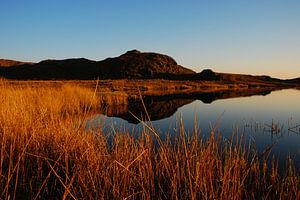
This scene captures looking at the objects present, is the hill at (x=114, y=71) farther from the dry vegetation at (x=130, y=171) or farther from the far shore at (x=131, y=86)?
the dry vegetation at (x=130, y=171)

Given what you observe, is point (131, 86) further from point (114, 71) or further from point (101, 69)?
point (101, 69)

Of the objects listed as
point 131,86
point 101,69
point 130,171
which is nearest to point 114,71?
point 101,69

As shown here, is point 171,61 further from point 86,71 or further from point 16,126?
point 16,126

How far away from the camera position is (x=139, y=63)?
108m

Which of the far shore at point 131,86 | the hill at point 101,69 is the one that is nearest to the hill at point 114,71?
the hill at point 101,69

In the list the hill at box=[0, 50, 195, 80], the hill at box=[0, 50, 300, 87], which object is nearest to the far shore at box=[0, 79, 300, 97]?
the hill at box=[0, 50, 300, 87]

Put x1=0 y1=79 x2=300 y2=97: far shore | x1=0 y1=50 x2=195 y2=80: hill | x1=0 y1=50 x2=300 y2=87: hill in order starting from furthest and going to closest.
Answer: x1=0 y1=50 x2=195 y2=80: hill < x1=0 y1=50 x2=300 y2=87: hill < x1=0 y1=79 x2=300 y2=97: far shore

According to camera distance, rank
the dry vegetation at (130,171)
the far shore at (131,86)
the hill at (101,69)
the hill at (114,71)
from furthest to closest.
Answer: the hill at (101,69) → the hill at (114,71) → the far shore at (131,86) → the dry vegetation at (130,171)

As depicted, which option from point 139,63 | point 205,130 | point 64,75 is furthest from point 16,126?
point 139,63

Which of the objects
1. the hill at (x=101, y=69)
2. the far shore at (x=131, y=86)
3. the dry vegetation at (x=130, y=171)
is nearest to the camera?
the dry vegetation at (x=130, y=171)

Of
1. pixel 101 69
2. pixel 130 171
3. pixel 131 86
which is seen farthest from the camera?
pixel 101 69

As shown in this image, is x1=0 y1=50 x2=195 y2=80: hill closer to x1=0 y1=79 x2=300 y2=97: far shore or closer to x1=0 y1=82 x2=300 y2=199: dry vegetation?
x1=0 y1=79 x2=300 y2=97: far shore

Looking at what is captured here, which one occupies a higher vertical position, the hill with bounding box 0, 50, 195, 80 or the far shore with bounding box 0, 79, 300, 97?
the hill with bounding box 0, 50, 195, 80

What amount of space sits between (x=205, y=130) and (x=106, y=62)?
347ft
